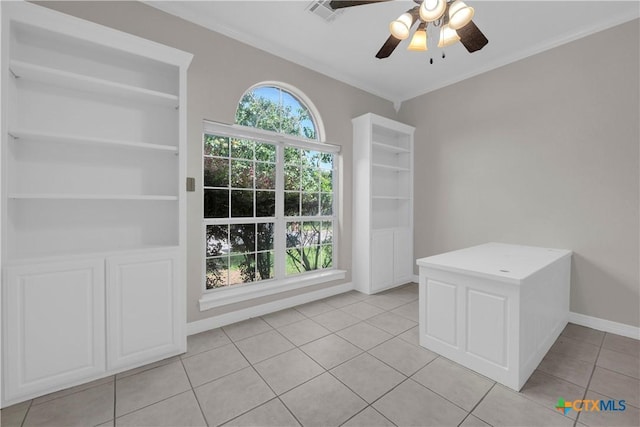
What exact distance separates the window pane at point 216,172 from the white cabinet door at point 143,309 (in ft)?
2.99

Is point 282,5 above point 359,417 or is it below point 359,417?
above

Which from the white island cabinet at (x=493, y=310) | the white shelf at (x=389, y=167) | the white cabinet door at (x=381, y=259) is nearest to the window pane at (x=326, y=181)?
the white shelf at (x=389, y=167)

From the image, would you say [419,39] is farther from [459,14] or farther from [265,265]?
→ [265,265]

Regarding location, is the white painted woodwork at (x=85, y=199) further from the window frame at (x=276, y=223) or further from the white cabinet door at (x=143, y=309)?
the window frame at (x=276, y=223)

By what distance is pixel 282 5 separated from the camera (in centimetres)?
242

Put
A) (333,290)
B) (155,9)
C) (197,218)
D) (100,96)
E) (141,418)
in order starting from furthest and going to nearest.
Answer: (333,290) < (197,218) < (155,9) < (100,96) < (141,418)

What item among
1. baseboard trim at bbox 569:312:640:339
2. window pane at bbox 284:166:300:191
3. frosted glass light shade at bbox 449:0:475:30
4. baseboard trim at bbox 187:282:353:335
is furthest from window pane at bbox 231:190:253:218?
baseboard trim at bbox 569:312:640:339

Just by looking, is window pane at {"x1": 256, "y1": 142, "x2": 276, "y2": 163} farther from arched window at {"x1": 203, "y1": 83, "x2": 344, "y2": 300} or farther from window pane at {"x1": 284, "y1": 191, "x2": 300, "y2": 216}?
window pane at {"x1": 284, "y1": 191, "x2": 300, "y2": 216}

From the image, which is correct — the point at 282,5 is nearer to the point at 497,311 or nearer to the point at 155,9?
the point at 155,9

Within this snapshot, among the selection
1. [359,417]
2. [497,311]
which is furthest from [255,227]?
[497,311]

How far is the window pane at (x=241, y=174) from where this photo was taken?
2928mm

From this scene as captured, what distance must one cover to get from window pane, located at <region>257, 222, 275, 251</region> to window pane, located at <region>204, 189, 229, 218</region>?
1.47ft

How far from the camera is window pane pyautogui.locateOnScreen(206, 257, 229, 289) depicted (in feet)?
9.21

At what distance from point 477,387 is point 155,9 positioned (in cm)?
394
